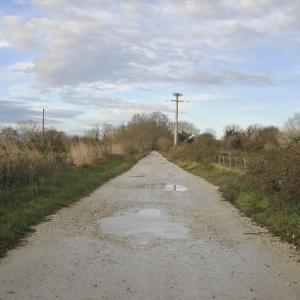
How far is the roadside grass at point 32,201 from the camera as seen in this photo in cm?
892

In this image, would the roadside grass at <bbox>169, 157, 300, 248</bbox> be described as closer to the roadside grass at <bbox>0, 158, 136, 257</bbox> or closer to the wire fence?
the roadside grass at <bbox>0, 158, 136, 257</bbox>

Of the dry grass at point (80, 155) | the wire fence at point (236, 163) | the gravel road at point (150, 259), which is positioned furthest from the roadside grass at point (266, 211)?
the dry grass at point (80, 155)

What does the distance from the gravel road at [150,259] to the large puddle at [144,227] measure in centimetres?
2

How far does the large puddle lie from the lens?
901 centimetres

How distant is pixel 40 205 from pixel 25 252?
15.4 ft

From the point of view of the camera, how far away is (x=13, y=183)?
604 inches

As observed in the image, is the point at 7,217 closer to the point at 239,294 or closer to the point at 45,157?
the point at 239,294

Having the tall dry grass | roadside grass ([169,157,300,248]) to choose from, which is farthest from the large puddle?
the tall dry grass

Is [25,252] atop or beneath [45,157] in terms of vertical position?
beneath

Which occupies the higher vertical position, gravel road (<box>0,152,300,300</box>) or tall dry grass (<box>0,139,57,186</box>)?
tall dry grass (<box>0,139,57,186</box>)

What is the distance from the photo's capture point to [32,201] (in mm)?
12672

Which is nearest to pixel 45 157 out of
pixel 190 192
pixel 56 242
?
pixel 190 192

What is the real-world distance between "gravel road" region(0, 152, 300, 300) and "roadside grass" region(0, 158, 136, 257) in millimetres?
338

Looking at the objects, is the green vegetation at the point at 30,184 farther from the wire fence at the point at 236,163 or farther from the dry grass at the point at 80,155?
the wire fence at the point at 236,163
